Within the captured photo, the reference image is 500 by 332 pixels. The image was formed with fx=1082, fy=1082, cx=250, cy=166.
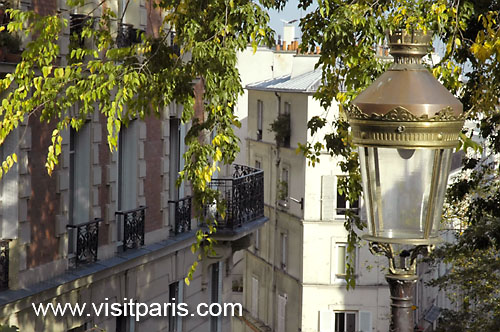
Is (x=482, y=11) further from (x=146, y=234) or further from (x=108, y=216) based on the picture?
(x=146, y=234)

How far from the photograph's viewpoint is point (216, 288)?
24219 millimetres

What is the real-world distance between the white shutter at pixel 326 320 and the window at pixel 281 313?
234 cm

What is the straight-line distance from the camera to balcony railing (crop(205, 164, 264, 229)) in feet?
73.9

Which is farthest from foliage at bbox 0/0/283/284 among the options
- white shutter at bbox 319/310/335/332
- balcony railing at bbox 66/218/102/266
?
white shutter at bbox 319/310/335/332

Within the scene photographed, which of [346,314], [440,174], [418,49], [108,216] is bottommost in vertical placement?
[346,314]

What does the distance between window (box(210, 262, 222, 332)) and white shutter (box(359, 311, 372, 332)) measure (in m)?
15.6

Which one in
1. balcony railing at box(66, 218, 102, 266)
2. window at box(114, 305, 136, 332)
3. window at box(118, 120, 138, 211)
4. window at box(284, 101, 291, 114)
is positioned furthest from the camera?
window at box(284, 101, 291, 114)

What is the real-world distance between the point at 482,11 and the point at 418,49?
616 cm

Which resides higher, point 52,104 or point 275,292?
point 52,104

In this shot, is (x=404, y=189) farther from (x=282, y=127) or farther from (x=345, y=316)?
(x=345, y=316)

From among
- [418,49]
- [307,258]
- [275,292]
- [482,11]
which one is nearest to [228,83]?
[482,11]

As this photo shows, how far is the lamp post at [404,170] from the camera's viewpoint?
541 cm

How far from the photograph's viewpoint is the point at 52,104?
9.84 meters

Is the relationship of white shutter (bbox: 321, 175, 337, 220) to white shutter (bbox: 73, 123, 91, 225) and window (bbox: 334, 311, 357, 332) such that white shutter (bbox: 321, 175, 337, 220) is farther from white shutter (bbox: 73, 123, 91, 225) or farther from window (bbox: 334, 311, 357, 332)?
white shutter (bbox: 73, 123, 91, 225)
